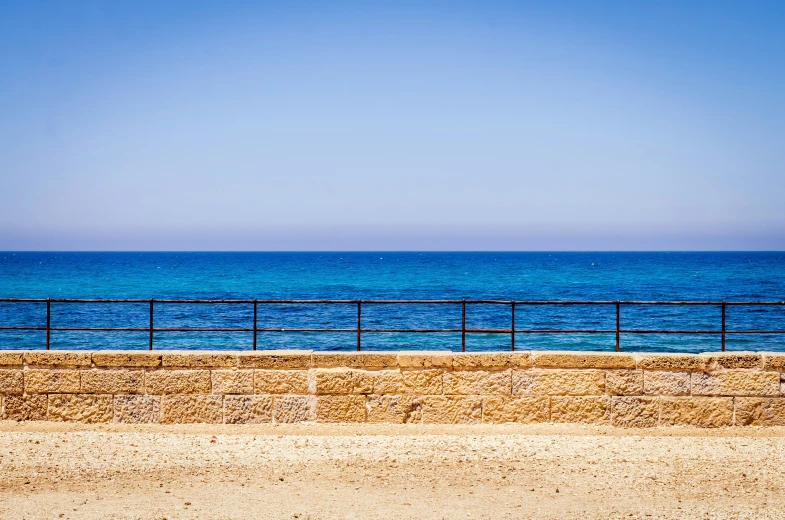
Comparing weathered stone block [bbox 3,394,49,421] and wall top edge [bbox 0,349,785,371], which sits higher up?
wall top edge [bbox 0,349,785,371]

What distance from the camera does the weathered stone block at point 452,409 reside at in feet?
27.0

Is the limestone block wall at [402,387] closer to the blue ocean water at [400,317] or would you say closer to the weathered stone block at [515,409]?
the weathered stone block at [515,409]

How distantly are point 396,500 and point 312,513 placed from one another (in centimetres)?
74

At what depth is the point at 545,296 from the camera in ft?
156

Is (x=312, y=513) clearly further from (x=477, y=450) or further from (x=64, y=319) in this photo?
(x=64, y=319)

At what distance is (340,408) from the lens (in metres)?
8.26

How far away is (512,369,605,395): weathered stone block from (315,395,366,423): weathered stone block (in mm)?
1931

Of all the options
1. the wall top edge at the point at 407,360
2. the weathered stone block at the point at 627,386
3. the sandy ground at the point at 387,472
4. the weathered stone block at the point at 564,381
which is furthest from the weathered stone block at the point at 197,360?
the weathered stone block at the point at 627,386

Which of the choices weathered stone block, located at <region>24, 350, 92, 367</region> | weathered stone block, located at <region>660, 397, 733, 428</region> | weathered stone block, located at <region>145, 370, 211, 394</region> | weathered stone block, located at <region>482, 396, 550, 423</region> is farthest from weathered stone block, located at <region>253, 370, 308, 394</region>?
weathered stone block, located at <region>660, 397, 733, 428</region>

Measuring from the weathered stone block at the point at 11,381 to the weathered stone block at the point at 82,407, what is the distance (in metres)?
0.41

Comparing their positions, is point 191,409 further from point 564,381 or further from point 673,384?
point 673,384

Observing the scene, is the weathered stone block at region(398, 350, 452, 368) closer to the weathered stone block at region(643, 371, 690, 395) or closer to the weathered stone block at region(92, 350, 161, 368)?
the weathered stone block at region(643, 371, 690, 395)

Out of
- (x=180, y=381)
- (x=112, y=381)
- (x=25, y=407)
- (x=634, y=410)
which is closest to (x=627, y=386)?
(x=634, y=410)

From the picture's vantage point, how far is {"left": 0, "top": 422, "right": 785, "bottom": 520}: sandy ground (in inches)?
213
